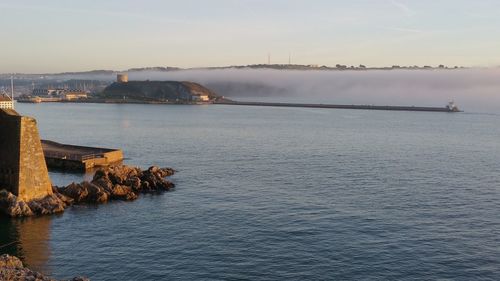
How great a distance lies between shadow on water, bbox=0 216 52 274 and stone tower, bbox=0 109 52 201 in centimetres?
387

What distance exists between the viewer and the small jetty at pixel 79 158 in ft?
189

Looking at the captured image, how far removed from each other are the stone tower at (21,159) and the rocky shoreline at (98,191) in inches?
38.9

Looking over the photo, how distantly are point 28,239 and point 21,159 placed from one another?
9.45m

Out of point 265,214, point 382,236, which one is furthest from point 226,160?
point 382,236

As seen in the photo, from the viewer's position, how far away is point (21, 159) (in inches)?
1556

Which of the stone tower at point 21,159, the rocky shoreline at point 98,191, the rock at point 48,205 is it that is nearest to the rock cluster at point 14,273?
the rocky shoreline at point 98,191

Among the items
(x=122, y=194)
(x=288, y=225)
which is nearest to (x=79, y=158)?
(x=122, y=194)

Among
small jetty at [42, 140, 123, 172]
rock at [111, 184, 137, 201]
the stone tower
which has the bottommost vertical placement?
rock at [111, 184, 137, 201]

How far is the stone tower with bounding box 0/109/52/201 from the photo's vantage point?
3944cm

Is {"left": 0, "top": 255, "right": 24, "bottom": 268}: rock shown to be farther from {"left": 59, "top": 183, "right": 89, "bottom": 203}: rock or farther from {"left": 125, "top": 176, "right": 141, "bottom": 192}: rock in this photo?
{"left": 125, "top": 176, "right": 141, "bottom": 192}: rock

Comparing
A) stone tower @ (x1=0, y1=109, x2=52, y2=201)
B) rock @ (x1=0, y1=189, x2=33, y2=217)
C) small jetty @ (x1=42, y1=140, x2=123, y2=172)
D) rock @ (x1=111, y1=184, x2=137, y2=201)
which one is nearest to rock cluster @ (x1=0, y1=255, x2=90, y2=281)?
rock @ (x1=0, y1=189, x2=33, y2=217)

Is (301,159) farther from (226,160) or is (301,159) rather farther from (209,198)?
(209,198)

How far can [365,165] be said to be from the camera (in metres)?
59.0

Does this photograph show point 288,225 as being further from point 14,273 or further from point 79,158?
point 79,158
